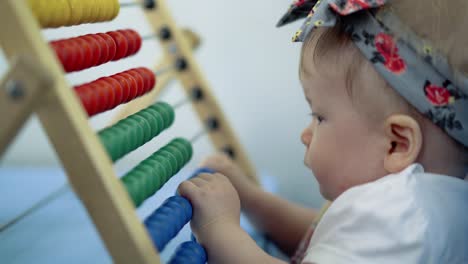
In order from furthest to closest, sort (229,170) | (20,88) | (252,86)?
(252,86)
(229,170)
(20,88)

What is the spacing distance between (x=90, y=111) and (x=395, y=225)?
34 cm

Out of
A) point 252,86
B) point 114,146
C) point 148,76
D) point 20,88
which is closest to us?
point 20,88

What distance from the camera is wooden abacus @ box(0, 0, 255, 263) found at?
48cm

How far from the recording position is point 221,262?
0.71 metres

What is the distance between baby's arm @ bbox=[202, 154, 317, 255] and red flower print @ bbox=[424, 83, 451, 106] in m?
A: 0.39

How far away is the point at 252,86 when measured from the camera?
57.9 inches

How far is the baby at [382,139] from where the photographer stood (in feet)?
2.11

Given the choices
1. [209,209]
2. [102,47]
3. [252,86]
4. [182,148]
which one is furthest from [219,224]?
[252,86]

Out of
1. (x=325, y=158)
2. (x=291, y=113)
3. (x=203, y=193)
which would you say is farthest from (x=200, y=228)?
(x=291, y=113)

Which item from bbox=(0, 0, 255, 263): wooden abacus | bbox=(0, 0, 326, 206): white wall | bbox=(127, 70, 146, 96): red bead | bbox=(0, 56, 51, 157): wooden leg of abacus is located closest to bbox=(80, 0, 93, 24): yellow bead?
bbox=(0, 0, 255, 263): wooden abacus

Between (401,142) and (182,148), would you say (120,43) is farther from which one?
(401,142)

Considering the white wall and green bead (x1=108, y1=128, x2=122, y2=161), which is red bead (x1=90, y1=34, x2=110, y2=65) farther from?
the white wall

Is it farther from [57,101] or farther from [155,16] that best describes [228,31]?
[57,101]

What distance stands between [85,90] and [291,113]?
0.87 m
